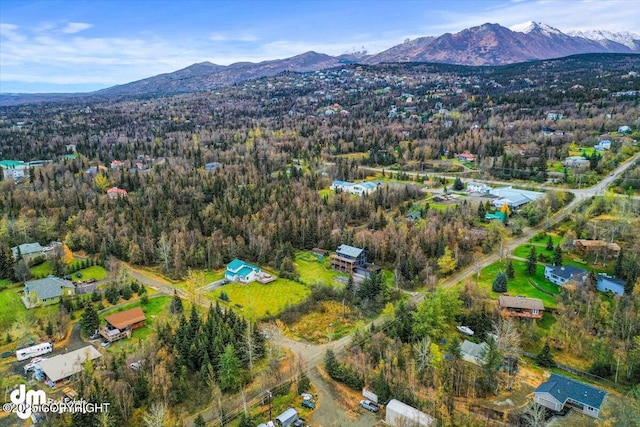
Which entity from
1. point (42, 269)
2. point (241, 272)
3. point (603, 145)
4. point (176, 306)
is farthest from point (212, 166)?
point (603, 145)

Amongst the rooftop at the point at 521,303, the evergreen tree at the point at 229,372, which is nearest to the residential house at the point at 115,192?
the evergreen tree at the point at 229,372

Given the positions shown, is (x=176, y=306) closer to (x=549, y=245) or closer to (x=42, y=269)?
(x=42, y=269)

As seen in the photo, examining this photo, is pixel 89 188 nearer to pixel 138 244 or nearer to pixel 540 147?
pixel 138 244

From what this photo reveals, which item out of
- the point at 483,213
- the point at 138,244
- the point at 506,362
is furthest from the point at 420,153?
the point at 506,362

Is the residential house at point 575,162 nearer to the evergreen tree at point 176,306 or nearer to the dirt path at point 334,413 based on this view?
the dirt path at point 334,413

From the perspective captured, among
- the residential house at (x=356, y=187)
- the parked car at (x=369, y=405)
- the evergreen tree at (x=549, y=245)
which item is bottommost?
the parked car at (x=369, y=405)

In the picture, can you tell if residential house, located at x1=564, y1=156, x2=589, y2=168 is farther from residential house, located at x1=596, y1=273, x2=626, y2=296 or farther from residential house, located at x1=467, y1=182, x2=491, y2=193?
residential house, located at x1=596, y1=273, x2=626, y2=296
